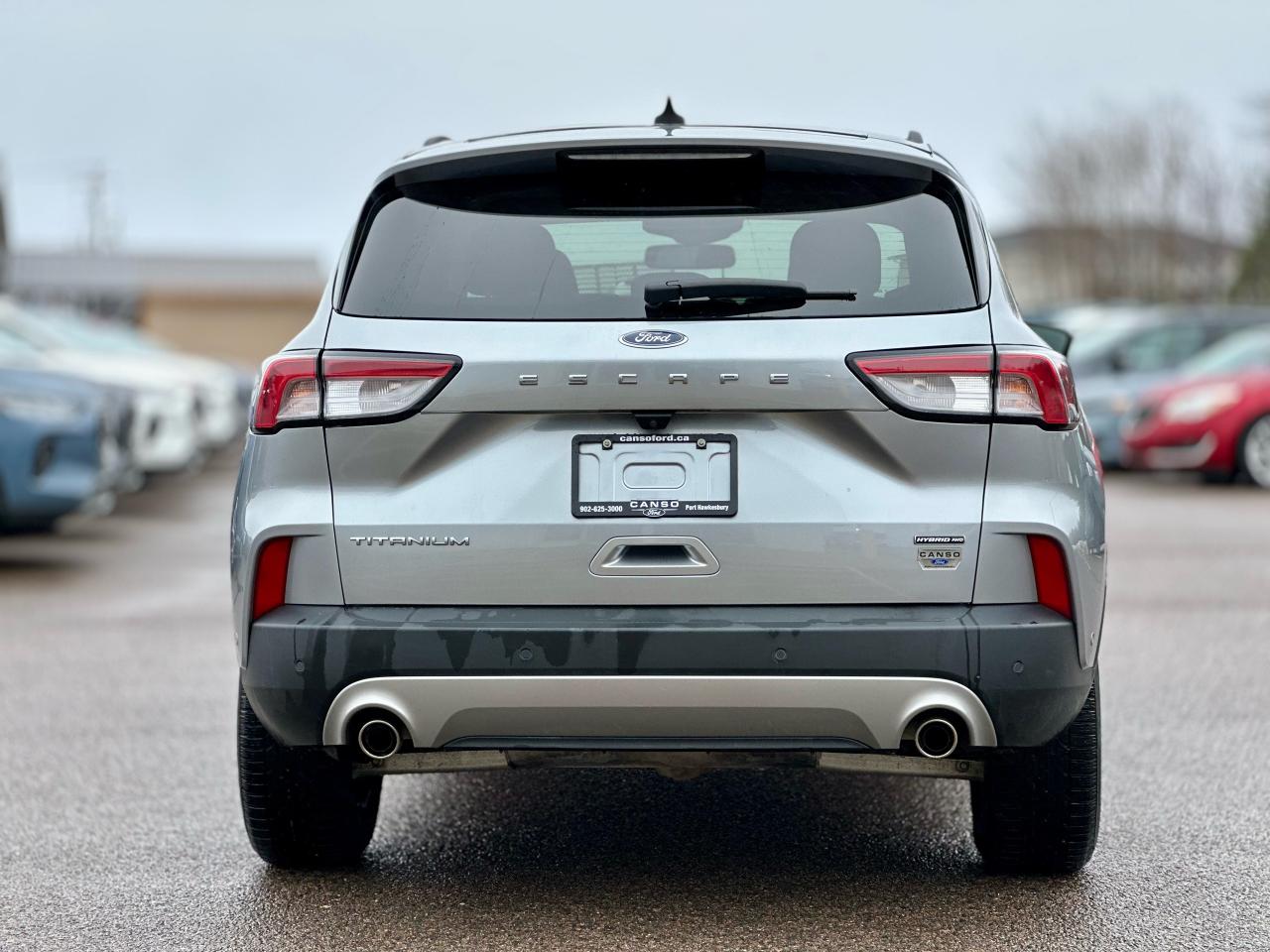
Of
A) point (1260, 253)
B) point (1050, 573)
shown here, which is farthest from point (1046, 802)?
point (1260, 253)

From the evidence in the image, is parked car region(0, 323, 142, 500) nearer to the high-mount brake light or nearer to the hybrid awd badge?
the high-mount brake light

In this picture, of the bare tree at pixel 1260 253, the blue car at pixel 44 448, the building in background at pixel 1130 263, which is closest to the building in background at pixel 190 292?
the building in background at pixel 1130 263

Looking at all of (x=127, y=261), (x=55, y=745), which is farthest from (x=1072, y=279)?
(x=55, y=745)

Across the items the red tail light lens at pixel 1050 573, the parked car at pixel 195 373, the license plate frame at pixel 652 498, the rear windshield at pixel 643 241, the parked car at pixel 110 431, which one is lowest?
the parked car at pixel 195 373

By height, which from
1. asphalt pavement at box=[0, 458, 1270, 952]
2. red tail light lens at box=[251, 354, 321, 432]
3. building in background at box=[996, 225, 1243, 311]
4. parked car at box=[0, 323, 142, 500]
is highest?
red tail light lens at box=[251, 354, 321, 432]

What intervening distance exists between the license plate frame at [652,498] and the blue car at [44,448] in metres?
8.00

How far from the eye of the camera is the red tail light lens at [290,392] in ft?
13.1

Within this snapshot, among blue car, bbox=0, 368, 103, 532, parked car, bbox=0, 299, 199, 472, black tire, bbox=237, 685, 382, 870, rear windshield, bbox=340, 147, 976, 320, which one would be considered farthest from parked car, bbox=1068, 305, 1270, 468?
black tire, bbox=237, 685, 382, 870

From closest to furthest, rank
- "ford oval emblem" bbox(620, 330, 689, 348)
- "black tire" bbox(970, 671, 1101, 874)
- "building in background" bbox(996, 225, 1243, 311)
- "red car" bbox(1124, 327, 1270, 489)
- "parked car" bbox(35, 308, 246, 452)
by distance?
"ford oval emblem" bbox(620, 330, 689, 348) → "black tire" bbox(970, 671, 1101, 874) → "red car" bbox(1124, 327, 1270, 489) → "parked car" bbox(35, 308, 246, 452) → "building in background" bbox(996, 225, 1243, 311)

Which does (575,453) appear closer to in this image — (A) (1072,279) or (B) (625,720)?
(B) (625,720)

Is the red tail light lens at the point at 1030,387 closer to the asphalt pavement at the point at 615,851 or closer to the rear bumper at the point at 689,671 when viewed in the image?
the rear bumper at the point at 689,671

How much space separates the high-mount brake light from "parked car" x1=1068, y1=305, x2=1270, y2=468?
1474 centimetres

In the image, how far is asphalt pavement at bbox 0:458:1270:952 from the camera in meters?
4.16

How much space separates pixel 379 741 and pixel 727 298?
1.22 m
